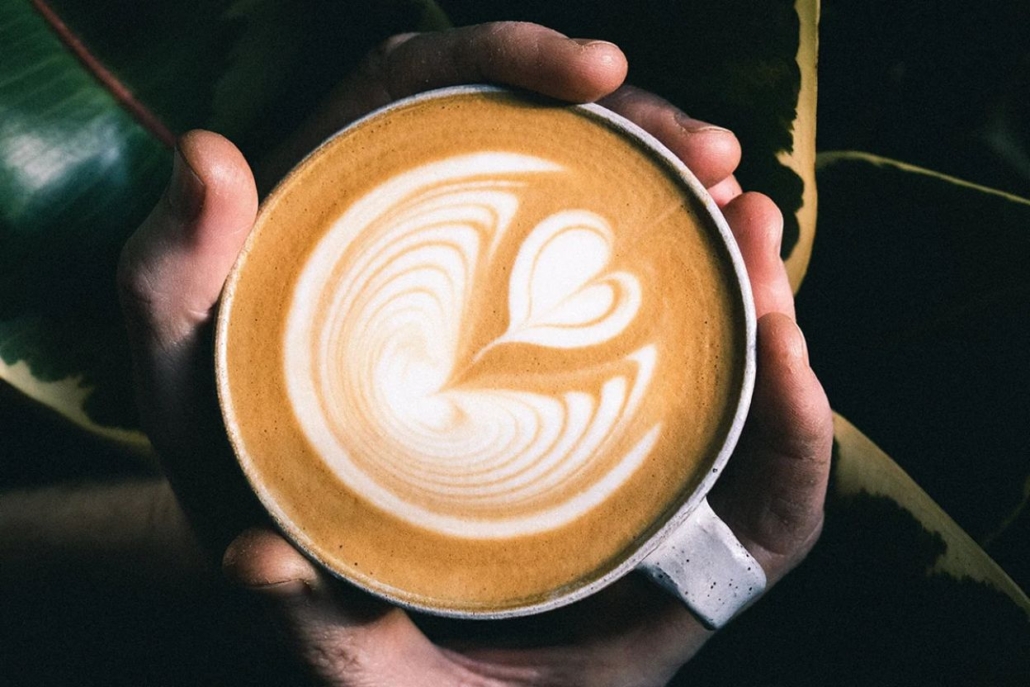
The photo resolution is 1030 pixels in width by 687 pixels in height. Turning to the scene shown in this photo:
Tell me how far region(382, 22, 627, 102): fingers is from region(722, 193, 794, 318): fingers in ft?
0.59

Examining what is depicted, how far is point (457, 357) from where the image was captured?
775 millimetres

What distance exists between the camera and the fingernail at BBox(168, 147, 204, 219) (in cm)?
72

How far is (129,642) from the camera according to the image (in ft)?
4.21

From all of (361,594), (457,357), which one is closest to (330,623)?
(361,594)

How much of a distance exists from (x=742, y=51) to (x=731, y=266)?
0.80 feet

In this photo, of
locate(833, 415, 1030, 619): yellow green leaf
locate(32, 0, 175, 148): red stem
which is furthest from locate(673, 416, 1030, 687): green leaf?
locate(32, 0, 175, 148): red stem

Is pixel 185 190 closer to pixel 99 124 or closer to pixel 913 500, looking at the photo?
pixel 99 124

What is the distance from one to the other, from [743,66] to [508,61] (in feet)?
0.77

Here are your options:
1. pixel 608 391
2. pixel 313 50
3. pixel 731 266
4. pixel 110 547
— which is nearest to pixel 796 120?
pixel 731 266

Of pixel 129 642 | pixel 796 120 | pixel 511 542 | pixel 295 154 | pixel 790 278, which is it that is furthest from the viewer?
pixel 129 642

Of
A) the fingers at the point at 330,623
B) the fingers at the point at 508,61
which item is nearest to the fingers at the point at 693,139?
the fingers at the point at 508,61

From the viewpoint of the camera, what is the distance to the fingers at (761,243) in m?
0.86

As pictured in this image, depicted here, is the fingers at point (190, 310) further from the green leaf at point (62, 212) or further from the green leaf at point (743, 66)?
the green leaf at point (743, 66)

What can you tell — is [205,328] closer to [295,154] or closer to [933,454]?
[295,154]
